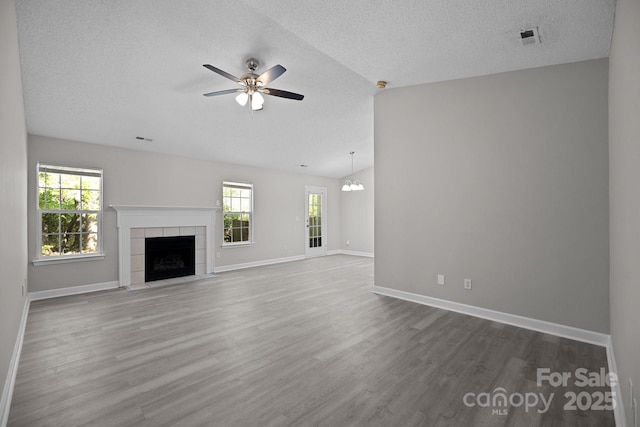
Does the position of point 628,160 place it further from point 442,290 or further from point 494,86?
point 442,290

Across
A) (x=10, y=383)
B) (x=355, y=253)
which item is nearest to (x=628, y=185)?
(x=10, y=383)

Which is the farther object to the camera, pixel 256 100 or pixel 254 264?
pixel 254 264

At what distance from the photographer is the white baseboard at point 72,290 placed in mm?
4344

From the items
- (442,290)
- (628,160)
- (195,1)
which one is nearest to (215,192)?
(195,1)

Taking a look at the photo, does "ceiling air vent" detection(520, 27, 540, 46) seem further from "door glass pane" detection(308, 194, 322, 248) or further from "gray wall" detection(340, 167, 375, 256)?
"door glass pane" detection(308, 194, 322, 248)

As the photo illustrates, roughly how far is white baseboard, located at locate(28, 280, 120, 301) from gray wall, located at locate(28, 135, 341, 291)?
0.07m

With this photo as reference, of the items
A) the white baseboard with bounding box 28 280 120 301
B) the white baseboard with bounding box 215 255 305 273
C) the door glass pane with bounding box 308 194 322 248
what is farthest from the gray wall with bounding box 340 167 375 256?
the white baseboard with bounding box 28 280 120 301

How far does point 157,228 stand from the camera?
18.3 feet

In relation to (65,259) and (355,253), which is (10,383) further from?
(355,253)

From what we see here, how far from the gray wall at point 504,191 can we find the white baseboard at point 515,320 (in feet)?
0.20

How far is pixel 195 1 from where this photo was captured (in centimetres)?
250

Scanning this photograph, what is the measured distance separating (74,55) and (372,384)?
13.5ft

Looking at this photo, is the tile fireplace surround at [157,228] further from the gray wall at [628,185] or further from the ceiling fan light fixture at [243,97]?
the gray wall at [628,185]

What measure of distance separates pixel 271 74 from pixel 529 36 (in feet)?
7.74
